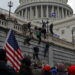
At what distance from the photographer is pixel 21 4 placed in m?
108

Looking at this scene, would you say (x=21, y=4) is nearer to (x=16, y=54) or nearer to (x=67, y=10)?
(x=67, y=10)

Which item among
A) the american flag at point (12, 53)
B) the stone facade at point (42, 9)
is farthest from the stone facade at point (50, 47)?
the stone facade at point (42, 9)

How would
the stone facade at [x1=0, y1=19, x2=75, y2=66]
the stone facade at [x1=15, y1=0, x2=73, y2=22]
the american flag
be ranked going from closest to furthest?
the american flag → the stone facade at [x1=0, y1=19, x2=75, y2=66] → the stone facade at [x1=15, y1=0, x2=73, y2=22]

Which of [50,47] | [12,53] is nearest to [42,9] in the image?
[50,47]

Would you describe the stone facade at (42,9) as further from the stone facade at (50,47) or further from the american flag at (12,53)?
the american flag at (12,53)

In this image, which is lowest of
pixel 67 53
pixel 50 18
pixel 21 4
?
pixel 67 53

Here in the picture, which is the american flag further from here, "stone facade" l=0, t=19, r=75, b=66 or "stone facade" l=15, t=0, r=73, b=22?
"stone facade" l=15, t=0, r=73, b=22

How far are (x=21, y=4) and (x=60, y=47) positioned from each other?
76.5 meters

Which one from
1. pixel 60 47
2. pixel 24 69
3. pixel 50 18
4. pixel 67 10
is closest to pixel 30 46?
pixel 60 47

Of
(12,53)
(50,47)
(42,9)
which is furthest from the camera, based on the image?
(42,9)

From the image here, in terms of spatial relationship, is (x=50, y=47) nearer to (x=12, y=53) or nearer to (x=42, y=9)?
(x=12, y=53)

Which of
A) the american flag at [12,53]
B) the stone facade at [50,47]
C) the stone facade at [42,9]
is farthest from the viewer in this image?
the stone facade at [42,9]

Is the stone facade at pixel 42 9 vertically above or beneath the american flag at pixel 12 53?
above

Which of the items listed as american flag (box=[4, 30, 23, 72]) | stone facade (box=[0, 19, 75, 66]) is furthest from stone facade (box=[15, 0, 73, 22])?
american flag (box=[4, 30, 23, 72])
